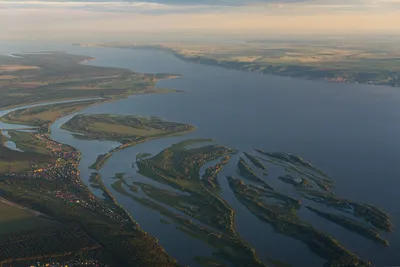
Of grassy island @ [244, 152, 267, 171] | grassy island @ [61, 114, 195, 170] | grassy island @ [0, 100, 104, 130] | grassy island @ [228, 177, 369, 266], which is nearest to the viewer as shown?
grassy island @ [228, 177, 369, 266]

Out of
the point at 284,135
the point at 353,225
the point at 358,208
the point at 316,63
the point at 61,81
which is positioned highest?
the point at 316,63

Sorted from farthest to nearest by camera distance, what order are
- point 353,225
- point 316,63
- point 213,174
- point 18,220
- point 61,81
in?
point 316,63, point 61,81, point 213,174, point 18,220, point 353,225

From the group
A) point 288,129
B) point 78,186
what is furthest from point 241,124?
point 78,186

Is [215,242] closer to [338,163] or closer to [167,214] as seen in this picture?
[167,214]

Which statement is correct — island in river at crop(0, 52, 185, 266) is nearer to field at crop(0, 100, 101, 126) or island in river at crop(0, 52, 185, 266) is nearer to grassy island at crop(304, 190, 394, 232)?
field at crop(0, 100, 101, 126)

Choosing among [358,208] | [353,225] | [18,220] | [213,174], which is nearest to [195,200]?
[213,174]

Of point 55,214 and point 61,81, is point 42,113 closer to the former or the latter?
point 61,81

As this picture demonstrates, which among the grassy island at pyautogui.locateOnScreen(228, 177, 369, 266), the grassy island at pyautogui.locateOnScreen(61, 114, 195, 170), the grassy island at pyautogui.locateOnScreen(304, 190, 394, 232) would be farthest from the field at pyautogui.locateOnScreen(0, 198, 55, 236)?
the grassy island at pyautogui.locateOnScreen(304, 190, 394, 232)

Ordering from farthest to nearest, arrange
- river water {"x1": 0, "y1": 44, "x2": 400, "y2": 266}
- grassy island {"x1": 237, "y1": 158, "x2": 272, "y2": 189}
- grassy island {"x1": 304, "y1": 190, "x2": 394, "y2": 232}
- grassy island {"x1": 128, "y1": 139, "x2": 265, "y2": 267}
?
grassy island {"x1": 237, "y1": 158, "x2": 272, "y2": 189} < grassy island {"x1": 304, "y1": 190, "x2": 394, "y2": 232} < river water {"x1": 0, "y1": 44, "x2": 400, "y2": 266} < grassy island {"x1": 128, "y1": 139, "x2": 265, "y2": 267}
